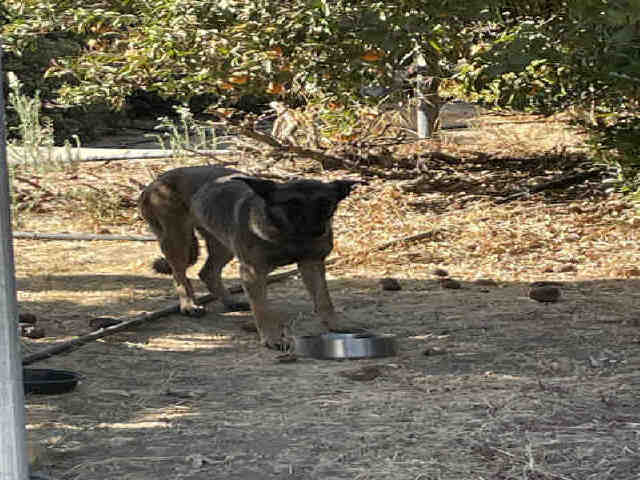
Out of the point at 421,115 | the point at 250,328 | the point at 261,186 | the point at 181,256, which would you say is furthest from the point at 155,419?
the point at 421,115

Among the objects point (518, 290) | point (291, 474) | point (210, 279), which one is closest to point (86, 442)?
point (291, 474)

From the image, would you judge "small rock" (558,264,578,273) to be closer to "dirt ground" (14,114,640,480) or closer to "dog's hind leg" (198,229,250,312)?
"dirt ground" (14,114,640,480)

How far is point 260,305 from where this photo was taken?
7.04 meters

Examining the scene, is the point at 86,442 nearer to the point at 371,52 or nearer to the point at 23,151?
the point at 371,52

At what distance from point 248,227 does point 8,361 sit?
3.69 meters

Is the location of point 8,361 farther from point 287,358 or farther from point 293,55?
point 293,55

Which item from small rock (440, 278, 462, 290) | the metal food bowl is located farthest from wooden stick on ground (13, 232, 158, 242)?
the metal food bowl

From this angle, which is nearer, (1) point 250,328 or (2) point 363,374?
(2) point 363,374

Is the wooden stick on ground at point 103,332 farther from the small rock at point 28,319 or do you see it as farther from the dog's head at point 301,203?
the dog's head at point 301,203

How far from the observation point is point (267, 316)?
700 centimetres

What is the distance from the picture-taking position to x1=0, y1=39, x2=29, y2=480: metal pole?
3.52 metres

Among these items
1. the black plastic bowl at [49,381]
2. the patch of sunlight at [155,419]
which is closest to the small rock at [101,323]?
the black plastic bowl at [49,381]

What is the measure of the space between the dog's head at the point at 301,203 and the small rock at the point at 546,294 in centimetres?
183

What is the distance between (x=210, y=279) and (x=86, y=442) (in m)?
3.69
